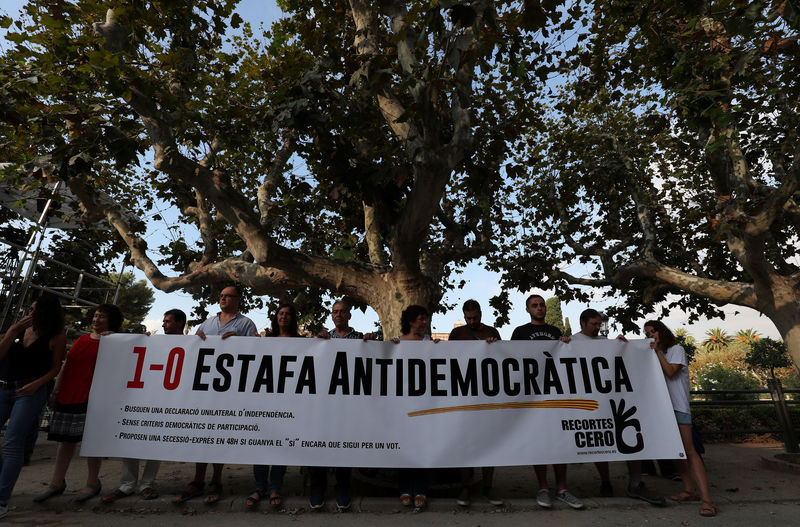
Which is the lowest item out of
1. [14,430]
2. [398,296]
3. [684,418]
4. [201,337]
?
[14,430]

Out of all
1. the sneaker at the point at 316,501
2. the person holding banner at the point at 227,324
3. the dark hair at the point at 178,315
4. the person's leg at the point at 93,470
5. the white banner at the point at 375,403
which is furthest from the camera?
the dark hair at the point at 178,315

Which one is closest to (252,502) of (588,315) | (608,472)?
(608,472)

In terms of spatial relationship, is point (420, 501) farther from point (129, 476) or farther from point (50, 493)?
point (50, 493)

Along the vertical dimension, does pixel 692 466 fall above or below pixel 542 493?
above

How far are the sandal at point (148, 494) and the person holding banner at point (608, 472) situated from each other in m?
4.44

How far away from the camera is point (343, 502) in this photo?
164 inches

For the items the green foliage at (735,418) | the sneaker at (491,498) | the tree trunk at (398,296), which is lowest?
the sneaker at (491,498)

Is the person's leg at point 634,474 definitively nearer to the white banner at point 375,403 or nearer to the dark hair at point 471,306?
the white banner at point 375,403

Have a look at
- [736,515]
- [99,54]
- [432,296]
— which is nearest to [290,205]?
[432,296]

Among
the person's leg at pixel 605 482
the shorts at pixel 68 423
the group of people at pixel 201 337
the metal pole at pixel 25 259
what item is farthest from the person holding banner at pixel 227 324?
the metal pole at pixel 25 259

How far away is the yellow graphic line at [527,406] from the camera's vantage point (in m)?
4.36

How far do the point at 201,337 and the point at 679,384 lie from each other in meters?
4.97

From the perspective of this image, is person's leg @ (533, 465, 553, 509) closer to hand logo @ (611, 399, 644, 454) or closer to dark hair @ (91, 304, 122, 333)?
hand logo @ (611, 399, 644, 454)

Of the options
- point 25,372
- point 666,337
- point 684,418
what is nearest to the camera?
point 25,372
